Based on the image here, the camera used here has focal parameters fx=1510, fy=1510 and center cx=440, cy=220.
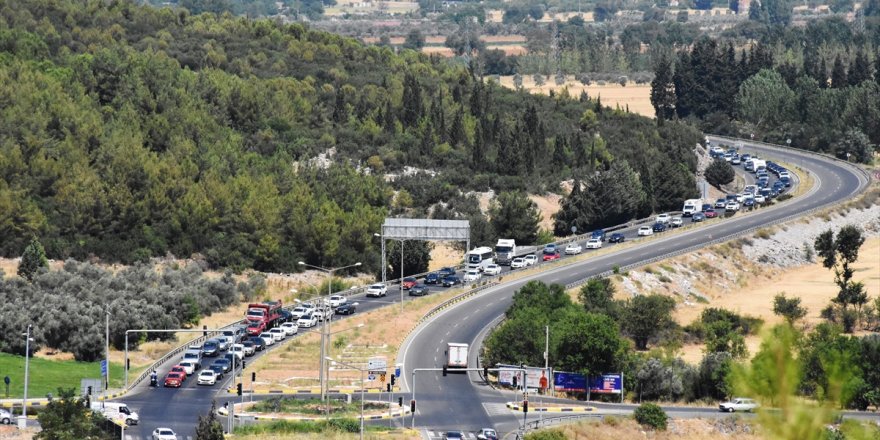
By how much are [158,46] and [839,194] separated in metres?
89.0

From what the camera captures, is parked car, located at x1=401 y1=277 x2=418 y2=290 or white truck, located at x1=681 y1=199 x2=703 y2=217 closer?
parked car, located at x1=401 y1=277 x2=418 y2=290

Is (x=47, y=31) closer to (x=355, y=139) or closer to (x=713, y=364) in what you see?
(x=355, y=139)

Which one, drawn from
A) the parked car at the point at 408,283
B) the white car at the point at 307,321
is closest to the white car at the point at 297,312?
the white car at the point at 307,321

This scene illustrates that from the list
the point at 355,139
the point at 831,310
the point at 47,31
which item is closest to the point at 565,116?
the point at 355,139

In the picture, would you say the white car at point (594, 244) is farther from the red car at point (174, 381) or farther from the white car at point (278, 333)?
the red car at point (174, 381)

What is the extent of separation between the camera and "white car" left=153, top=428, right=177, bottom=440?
204 ft

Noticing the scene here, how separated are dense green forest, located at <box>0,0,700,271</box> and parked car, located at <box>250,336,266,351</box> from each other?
111ft

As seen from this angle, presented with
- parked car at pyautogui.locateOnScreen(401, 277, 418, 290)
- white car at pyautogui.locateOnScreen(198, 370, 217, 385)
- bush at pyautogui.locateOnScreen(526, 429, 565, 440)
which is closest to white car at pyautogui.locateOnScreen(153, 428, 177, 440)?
white car at pyautogui.locateOnScreen(198, 370, 217, 385)

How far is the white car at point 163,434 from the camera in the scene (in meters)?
62.2

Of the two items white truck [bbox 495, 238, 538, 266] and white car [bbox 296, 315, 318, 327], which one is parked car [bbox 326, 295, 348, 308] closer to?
white car [bbox 296, 315, 318, 327]

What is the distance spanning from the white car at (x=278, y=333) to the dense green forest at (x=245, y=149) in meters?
31.3

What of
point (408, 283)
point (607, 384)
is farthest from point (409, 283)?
point (607, 384)

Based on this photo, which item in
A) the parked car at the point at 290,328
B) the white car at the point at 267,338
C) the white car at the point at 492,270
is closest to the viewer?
the white car at the point at 267,338

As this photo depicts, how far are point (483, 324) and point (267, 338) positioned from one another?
51.9 feet
